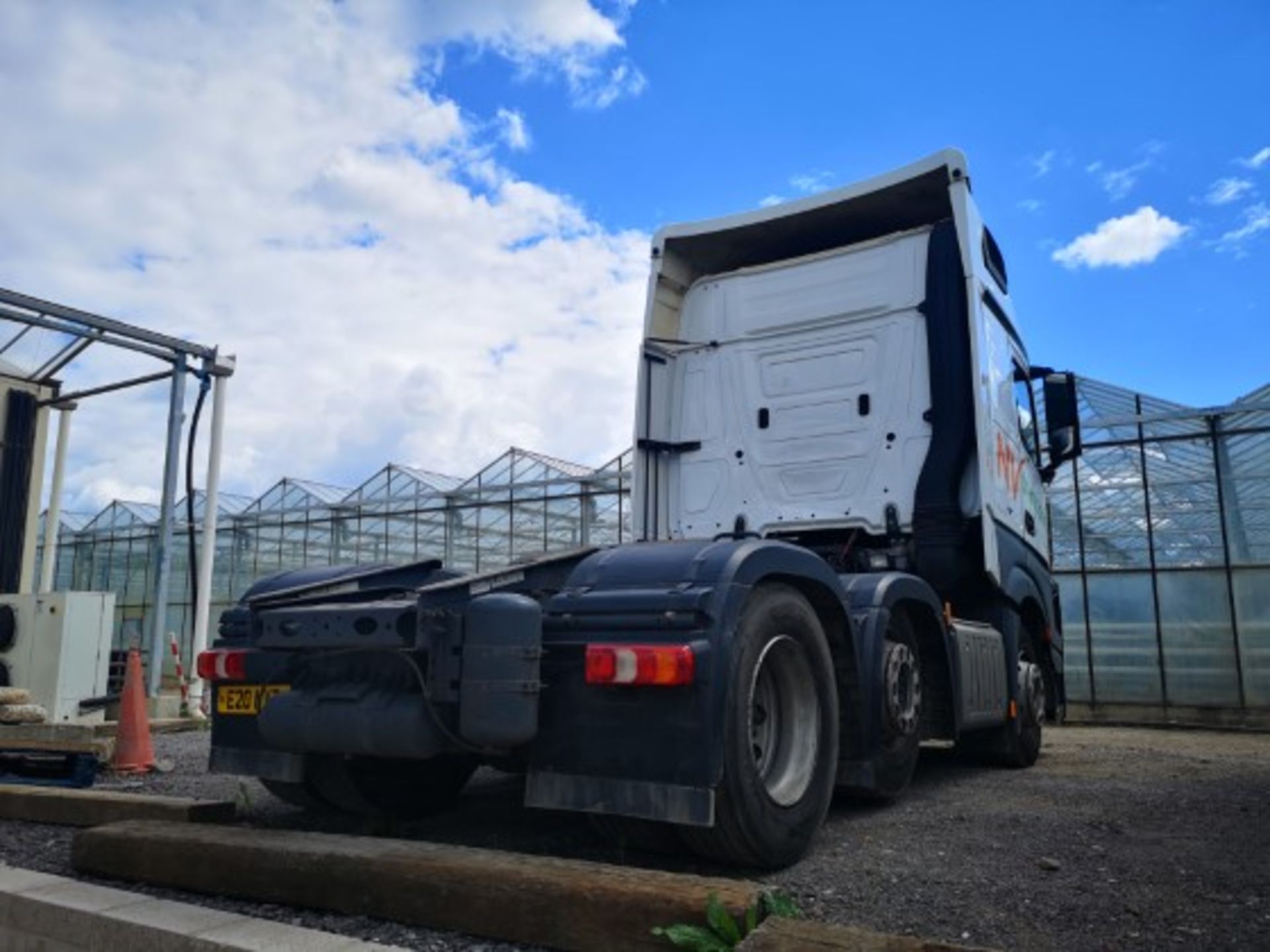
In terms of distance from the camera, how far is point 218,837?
12.2 ft

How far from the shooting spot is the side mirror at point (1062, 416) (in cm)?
771

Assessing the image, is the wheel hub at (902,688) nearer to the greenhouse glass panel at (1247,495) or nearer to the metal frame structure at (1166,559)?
the metal frame structure at (1166,559)

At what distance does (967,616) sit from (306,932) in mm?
4961

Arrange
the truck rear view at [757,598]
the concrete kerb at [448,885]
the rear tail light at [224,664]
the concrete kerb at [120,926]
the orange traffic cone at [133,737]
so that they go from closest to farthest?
the concrete kerb at [448,885]
the concrete kerb at [120,926]
the truck rear view at [757,598]
the rear tail light at [224,664]
the orange traffic cone at [133,737]

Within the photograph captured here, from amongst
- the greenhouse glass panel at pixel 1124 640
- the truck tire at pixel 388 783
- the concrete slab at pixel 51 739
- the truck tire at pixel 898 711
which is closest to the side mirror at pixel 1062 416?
the truck tire at pixel 898 711

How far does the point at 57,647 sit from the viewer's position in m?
9.75

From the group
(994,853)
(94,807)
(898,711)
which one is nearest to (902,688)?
(898,711)

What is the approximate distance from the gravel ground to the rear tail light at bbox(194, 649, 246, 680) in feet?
2.89

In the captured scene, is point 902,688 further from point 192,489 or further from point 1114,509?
point 1114,509

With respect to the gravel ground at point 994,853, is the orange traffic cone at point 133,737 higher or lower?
higher

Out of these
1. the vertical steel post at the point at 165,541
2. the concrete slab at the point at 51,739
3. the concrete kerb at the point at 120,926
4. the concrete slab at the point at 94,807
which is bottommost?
the concrete kerb at the point at 120,926

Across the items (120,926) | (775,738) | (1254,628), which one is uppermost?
(1254,628)

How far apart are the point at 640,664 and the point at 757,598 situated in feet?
2.15

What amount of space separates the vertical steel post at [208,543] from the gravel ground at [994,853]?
4.39 meters
